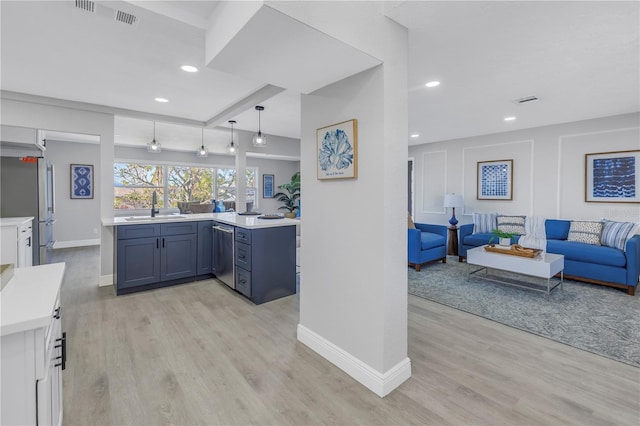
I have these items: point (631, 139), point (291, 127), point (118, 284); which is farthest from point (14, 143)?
point (631, 139)

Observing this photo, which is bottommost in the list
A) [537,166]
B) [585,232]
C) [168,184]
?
[585,232]

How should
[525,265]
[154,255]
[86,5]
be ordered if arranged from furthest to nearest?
[154,255], [525,265], [86,5]

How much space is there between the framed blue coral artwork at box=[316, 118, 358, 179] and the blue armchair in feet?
9.30

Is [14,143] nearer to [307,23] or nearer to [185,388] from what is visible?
[185,388]

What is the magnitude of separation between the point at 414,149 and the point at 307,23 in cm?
613

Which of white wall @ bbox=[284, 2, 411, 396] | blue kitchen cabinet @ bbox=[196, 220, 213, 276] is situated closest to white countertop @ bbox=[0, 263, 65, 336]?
white wall @ bbox=[284, 2, 411, 396]

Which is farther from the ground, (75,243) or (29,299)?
(29,299)

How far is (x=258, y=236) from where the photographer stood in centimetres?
331

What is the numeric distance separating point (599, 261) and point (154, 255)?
18.5 feet

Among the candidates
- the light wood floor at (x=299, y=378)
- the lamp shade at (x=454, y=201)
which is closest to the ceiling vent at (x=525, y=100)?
the lamp shade at (x=454, y=201)

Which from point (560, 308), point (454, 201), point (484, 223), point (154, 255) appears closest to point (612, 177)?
point (484, 223)

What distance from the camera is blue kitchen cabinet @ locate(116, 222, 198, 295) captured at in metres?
3.60

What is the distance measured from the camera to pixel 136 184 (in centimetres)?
767

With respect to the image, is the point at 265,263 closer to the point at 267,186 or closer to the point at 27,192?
the point at 27,192
